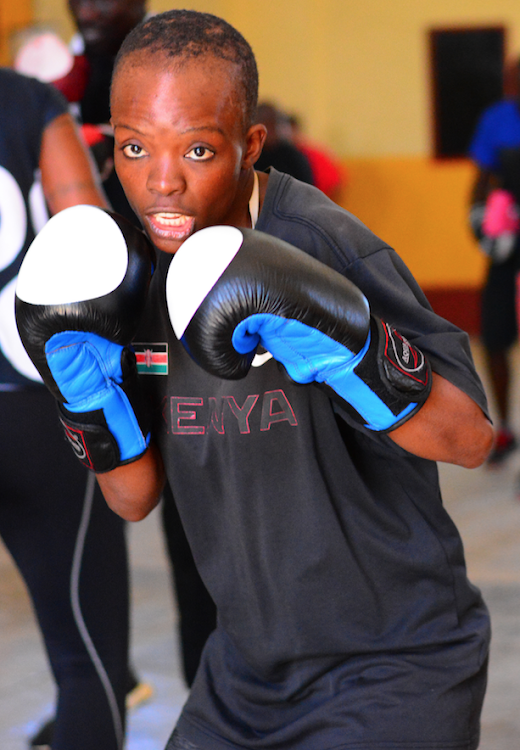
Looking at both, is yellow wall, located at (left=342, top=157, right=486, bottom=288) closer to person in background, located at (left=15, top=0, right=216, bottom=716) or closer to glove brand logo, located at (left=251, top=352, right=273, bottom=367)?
person in background, located at (left=15, top=0, right=216, bottom=716)

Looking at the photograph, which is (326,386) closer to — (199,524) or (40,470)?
(199,524)

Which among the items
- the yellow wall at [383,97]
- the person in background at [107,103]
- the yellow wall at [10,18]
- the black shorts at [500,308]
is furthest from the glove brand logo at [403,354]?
the yellow wall at [383,97]

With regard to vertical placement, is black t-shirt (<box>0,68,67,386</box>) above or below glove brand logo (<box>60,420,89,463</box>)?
above

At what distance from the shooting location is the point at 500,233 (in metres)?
3.61

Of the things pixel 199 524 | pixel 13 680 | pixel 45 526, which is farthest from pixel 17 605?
pixel 199 524

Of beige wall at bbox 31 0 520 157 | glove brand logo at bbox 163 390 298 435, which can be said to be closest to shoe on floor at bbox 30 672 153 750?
glove brand logo at bbox 163 390 298 435

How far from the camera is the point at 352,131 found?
7320 mm

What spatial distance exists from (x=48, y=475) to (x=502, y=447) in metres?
2.92

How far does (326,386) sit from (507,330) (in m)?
3.06

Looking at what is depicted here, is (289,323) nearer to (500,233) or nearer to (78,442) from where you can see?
(78,442)

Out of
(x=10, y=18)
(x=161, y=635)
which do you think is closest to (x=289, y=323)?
(x=161, y=635)

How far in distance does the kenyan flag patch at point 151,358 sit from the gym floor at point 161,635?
114 cm

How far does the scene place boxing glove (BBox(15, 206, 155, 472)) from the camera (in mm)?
939

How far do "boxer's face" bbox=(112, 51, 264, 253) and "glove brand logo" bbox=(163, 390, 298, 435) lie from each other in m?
0.18
